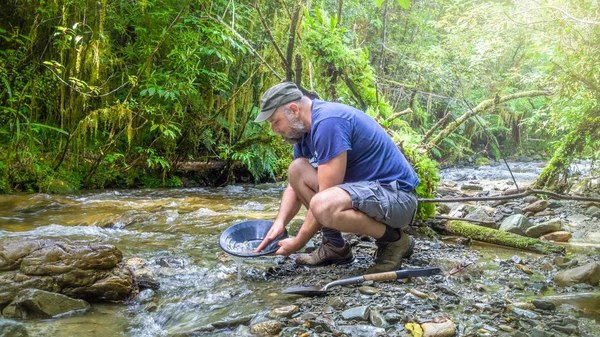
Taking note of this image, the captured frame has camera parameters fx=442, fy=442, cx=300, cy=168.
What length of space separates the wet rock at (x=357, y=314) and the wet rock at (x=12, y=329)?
1.56 metres

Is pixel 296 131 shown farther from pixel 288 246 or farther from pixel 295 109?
pixel 288 246

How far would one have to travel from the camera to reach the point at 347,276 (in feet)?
9.82

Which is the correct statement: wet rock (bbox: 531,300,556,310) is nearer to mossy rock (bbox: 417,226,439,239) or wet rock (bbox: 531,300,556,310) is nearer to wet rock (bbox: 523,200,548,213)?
mossy rock (bbox: 417,226,439,239)

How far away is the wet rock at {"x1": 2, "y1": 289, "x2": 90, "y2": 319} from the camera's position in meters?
2.32

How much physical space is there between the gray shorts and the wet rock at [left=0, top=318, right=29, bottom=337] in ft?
5.98

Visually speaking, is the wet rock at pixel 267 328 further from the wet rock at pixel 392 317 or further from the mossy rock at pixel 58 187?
the mossy rock at pixel 58 187

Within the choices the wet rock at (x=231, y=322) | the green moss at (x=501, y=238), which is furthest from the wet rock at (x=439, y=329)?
the green moss at (x=501, y=238)

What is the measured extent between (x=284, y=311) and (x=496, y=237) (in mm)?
2506

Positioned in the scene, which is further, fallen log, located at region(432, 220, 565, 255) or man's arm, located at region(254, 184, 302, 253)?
fallen log, located at region(432, 220, 565, 255)

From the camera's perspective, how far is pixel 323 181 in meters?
2.68

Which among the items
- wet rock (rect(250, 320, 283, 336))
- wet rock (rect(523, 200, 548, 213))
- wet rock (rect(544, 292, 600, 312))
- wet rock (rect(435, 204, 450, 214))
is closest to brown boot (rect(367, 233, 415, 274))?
wet rock (rect(544, 292, 600, 312))

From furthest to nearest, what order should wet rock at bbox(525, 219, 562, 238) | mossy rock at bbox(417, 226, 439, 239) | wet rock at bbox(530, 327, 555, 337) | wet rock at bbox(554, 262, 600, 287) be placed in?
1. wet rock at bbox(525, 219, 562, 238)
2. mossy rock at bbox(417, 226, 439, 239)
3. wet rock at bbox(554, 262, 600, 287)
4. wet rock at bbox(530, 327, 555, 337)

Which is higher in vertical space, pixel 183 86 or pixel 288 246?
pixel 183 86

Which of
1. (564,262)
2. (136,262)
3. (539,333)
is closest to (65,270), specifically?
→ (136,262)
